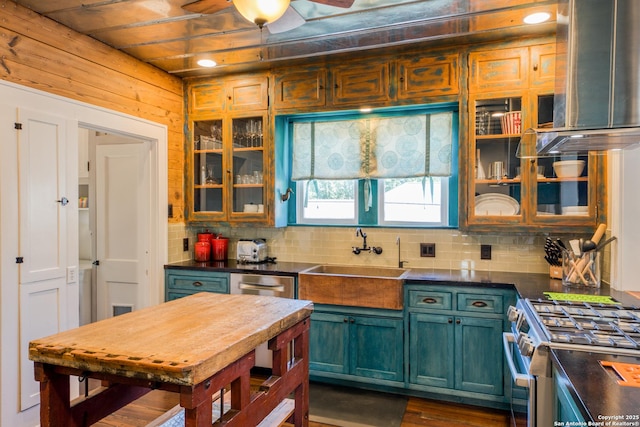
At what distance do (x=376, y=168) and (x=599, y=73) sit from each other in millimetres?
1967

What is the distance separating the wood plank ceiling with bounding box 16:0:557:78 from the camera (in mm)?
2584

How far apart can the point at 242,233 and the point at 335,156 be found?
1.26m

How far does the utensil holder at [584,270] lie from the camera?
8.86ft

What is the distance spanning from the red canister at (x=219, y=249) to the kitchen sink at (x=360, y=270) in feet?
3.32

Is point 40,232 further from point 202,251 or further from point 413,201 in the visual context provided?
point 413,201

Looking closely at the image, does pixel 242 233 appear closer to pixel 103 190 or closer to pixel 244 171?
pixel 244 171

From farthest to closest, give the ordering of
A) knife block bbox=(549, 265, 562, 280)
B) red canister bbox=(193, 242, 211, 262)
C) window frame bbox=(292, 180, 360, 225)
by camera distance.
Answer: red canister bbox=(193, 242, 211, 262) < window frame bbox=(292, 180, 360, 225) < knife block bbox=(549, 265, 562, 280)

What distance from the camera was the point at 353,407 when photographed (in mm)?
2977

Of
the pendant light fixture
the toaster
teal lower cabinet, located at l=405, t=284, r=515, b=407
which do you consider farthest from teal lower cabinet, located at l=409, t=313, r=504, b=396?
the pendant light fixture

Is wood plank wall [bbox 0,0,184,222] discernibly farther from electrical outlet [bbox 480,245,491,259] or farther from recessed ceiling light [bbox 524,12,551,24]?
recessed ceiling light [bbox 524,12,551,24]

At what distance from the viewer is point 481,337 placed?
113 inches

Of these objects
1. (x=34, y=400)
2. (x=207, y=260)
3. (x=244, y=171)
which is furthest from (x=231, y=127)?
(x=34, y=400)

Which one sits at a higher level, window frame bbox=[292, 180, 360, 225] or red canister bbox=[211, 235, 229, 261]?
window frame bbox=[292, 180, 360, 225]

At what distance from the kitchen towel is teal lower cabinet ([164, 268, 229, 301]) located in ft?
3.84
